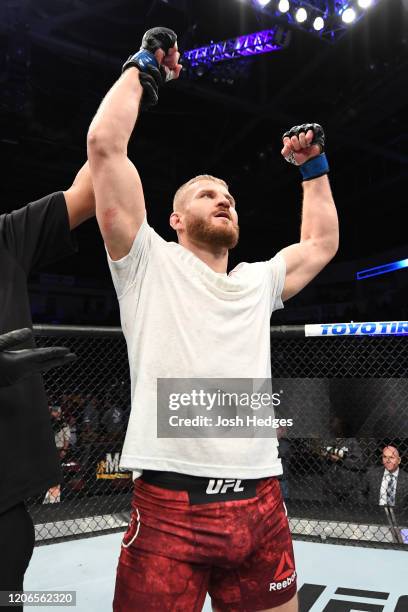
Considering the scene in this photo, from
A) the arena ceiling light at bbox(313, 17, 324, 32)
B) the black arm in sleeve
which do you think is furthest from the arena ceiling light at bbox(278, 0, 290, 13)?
the black arm in sleeve

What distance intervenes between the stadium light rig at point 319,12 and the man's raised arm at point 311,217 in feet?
14.4

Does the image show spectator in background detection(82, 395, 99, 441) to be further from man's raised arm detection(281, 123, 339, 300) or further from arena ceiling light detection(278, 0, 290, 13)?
arena ceiling light detection(278, 0, 290, 13)

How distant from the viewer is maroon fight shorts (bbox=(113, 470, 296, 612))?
1.20 meters

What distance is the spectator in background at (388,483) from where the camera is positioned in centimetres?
357

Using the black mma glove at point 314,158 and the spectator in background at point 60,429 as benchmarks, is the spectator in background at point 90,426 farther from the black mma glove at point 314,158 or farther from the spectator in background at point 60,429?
the black mma glove at point 314,158

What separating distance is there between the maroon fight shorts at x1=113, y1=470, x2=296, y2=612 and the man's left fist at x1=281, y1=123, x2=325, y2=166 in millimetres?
1111

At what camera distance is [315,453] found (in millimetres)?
3938

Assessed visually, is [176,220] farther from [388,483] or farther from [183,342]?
[388,483]

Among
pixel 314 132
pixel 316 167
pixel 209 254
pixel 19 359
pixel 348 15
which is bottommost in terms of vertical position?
pixel 19 359

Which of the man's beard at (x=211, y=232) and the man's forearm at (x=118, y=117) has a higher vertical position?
the man's forearm at (x=118, y=117)

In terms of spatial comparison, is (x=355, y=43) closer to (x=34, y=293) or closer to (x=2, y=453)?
(x=2, y=453)

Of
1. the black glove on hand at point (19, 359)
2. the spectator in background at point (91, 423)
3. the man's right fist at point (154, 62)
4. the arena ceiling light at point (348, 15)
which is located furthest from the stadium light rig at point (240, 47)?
the black glove on hand at point (19, 359)

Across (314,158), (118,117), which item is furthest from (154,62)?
(314,158)

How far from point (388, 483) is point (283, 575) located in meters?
2.60
